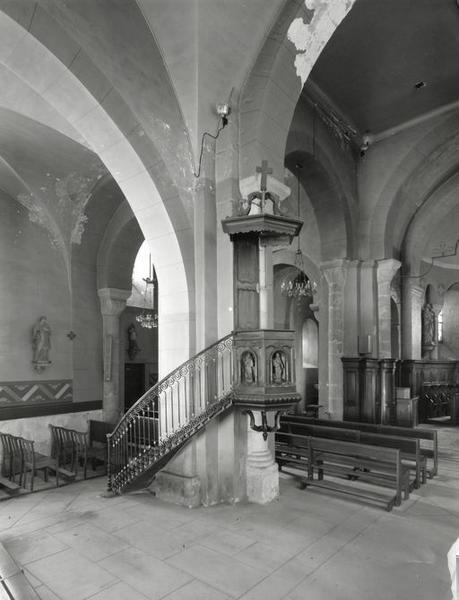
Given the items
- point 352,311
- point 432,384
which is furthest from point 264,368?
point 432,384

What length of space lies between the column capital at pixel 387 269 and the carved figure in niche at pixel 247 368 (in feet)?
21.6

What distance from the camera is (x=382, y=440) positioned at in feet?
24.5

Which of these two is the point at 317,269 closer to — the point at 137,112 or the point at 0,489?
the point at 137,112

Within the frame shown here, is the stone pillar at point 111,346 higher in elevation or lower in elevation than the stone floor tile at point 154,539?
higher

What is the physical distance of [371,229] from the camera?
1199 cm

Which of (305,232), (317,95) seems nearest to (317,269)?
(305,232)

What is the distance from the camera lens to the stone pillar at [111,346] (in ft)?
37.6

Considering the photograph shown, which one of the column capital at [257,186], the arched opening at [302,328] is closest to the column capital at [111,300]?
the column capital at [257,186]

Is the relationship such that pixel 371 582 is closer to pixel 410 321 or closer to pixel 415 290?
pixel 410 321

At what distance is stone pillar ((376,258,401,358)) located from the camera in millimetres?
11523

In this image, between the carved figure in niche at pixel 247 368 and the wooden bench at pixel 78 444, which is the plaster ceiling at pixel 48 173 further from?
the carved figure in niche at pixel 247 368

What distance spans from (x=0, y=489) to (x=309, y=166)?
9527 mm

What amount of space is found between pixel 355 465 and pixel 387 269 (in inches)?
246

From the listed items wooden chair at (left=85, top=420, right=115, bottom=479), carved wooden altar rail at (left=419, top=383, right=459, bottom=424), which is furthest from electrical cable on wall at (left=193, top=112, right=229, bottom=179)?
carved wooden altar rail at (left=419, top=383, right=459, bottom=424)
